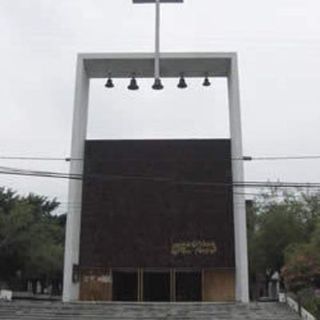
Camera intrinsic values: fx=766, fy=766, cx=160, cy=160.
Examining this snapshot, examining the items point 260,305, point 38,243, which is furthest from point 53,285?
point 260,305

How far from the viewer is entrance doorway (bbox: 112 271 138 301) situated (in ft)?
148

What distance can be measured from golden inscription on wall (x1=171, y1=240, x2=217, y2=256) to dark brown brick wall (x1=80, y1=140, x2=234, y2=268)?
21 centimetres

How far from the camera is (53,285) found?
94188mm

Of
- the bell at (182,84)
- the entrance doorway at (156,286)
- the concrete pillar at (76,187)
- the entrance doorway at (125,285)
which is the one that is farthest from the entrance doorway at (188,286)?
the bell at (182,84)

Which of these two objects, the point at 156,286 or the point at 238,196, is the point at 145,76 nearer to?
the point at 238,196

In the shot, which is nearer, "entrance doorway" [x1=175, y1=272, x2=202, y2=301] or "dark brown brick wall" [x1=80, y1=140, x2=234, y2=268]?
"dark brown brick wall" [x1=80, y1=140, x2=234, y2=268]

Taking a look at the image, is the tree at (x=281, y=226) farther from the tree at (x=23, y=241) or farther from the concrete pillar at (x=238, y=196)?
the tree at (x=23, y=241)

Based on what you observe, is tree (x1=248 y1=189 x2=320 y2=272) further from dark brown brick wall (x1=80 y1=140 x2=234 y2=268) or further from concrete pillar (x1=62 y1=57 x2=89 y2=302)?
concrete pillar (x1=62 y1=57 x2=89 y2=302)

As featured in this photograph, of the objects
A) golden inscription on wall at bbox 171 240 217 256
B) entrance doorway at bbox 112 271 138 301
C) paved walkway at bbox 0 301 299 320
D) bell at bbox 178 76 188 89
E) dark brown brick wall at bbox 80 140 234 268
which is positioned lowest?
paved walkway at bbox 0 301 299 320

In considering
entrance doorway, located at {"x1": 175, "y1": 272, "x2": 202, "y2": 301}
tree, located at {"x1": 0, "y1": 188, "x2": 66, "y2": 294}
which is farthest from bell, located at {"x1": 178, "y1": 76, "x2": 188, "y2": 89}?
tree, located at {"x1": 0, "y1": 188, "x2": 66, "y2": 294}

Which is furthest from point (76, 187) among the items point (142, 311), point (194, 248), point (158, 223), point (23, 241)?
point (23, 241)

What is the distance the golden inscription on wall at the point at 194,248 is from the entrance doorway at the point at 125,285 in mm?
2848

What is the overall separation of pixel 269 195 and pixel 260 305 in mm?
20904

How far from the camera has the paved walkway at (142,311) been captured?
113 ft
